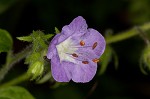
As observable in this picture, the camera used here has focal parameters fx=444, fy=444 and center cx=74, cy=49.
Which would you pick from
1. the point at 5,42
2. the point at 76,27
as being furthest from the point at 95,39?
the point at 5,42

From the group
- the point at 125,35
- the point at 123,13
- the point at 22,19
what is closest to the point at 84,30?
the point at 125,35

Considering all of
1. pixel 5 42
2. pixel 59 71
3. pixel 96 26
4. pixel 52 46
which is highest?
pixel 96 26

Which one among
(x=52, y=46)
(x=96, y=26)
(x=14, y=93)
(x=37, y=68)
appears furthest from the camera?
(x=96, y=26)

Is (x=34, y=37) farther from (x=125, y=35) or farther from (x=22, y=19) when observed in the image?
(x=22, y=19)

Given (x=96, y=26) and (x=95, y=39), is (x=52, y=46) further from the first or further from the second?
(x=96, y=26)

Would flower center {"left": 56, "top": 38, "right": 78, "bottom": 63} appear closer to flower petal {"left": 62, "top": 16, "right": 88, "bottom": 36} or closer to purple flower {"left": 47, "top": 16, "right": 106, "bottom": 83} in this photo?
purple flower {"left": 47, "top": 16, "right": 106, "bottom": 83}

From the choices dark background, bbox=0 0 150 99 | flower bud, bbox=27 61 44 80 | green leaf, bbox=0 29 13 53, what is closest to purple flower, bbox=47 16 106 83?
flower bud, bbox=27 61 44 80

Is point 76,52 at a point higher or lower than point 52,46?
higher
